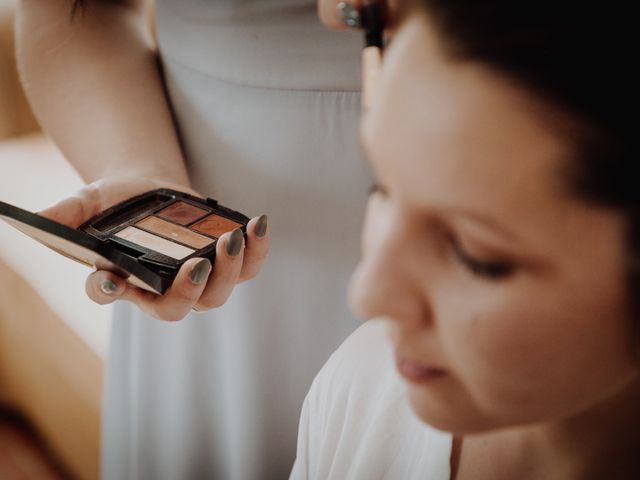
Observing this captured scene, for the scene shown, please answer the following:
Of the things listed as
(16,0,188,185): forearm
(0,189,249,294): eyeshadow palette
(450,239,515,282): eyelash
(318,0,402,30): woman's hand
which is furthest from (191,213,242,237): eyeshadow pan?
(450,239,515,282): eyelash

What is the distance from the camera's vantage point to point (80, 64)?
0.84 m

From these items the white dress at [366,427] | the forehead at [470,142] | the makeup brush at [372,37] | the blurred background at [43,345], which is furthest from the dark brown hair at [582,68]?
the blurred background at [43,345]

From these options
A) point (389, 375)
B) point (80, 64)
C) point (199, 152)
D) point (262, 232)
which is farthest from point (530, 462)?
point (80, 64)

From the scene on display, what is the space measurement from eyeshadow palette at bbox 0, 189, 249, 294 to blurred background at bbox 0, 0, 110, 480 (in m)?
0.63

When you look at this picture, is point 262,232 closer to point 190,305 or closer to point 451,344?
point 190,305

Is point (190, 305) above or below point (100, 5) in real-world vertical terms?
below

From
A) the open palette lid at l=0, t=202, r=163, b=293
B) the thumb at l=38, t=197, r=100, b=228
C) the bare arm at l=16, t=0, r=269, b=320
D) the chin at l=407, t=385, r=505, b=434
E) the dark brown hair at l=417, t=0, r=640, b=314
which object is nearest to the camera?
the dark brown hair at l=417, t=0, r=640, b=314

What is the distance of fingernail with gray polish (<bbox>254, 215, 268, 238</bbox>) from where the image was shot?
2.08ft

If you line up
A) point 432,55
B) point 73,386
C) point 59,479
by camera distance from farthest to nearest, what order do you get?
1. point 59,479
2. point 73,386
3. point 432,55

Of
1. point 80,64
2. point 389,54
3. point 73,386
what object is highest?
point 389,54

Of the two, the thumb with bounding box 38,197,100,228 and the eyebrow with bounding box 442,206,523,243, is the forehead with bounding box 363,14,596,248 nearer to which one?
the eyebrow with bounding box 442,206,523,243

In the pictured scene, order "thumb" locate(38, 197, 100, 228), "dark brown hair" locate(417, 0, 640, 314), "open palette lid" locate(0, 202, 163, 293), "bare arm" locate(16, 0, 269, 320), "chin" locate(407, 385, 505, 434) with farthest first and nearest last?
"bare arm" locate(16, 0, 269, 320)
"thumb" locate(38, 197, 100, 228)
"open palette lid" locate(0, 202, 163, 293)
"chin" locate(407, 385, 505, 434)
"dark brown hair" locate(417, 0, 640, 314)

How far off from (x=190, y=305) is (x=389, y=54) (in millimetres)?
352

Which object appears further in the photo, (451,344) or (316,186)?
(316,186)
